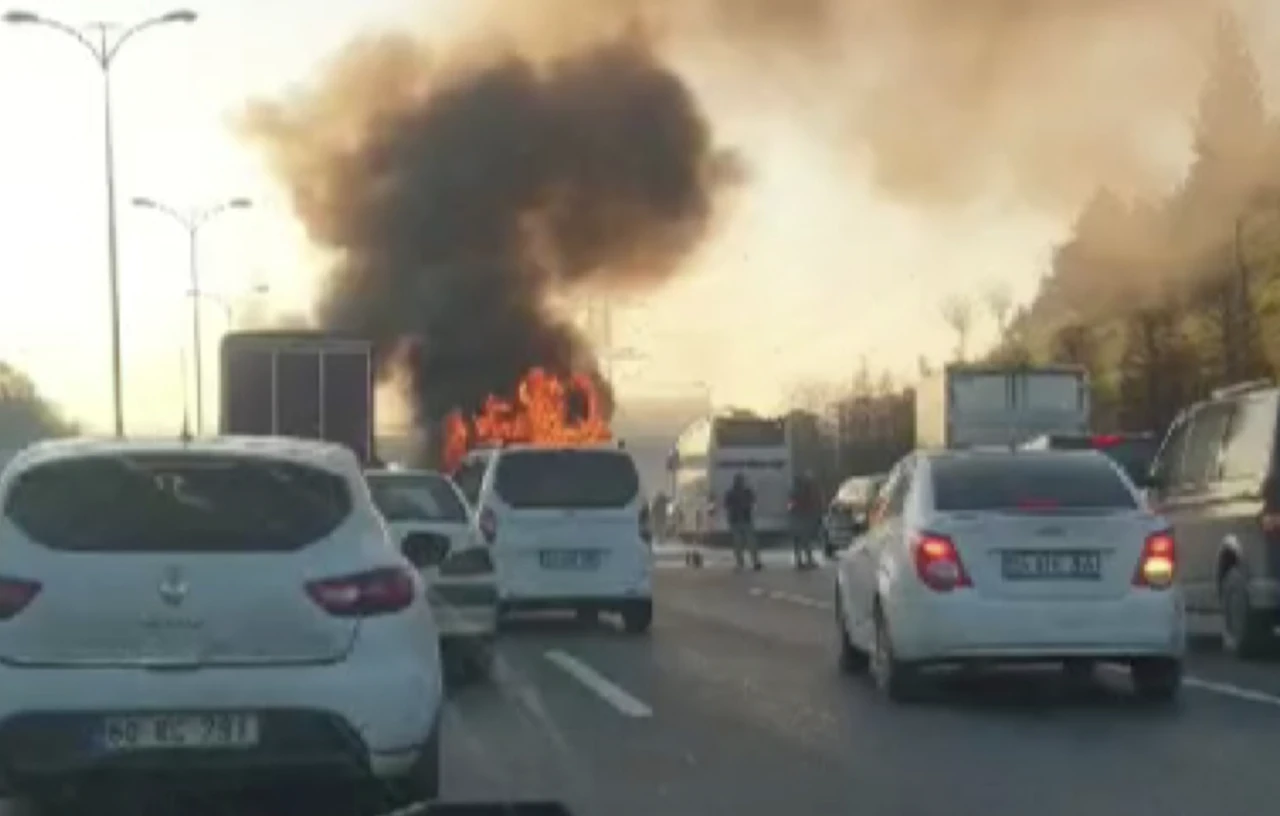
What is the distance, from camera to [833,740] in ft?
47.4

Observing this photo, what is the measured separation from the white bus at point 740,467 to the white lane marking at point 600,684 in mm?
42283

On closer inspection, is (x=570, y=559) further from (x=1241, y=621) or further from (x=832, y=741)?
Result: (x=832, y=741)

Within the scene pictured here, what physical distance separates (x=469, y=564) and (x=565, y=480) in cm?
743

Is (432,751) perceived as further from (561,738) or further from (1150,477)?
(1150,477)

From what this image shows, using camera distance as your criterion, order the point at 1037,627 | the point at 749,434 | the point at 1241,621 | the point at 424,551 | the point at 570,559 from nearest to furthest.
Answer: the point at 424,551 < the point at 1037,627 < the point at 1241,621 < the point at 570,559 < the point at 749,434

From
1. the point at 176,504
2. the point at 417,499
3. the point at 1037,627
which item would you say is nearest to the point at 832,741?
the point at 1037,627

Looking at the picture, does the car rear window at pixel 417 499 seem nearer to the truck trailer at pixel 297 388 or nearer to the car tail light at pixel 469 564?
the car tail light at pixel 469 564

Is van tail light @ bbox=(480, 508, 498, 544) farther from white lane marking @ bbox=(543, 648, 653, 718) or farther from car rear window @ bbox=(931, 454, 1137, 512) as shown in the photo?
car rear window @ bbox=(931, 454, 1137, 512)

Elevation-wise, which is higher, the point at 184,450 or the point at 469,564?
the point at 184,450

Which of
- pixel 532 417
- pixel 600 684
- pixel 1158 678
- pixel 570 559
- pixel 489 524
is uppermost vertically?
pixel 532 417

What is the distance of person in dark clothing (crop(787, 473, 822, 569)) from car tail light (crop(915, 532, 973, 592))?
29.7 m

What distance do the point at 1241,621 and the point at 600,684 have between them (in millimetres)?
4913

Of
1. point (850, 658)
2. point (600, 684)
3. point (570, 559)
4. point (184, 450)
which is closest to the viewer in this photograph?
point (184, 450)

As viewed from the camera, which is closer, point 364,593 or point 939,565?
point 364,593
